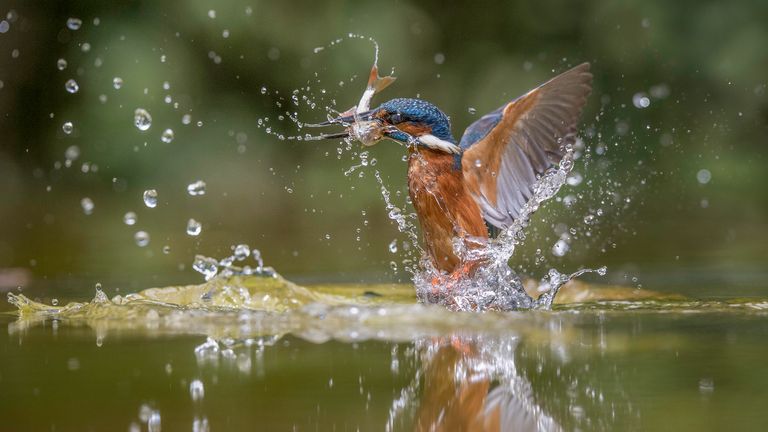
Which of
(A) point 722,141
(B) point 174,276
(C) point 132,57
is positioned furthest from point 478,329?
(A) point 722,141

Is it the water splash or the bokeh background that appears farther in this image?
the bokeh background

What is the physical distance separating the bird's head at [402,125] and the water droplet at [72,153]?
17.1 ft

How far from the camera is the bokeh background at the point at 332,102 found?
8.76 m

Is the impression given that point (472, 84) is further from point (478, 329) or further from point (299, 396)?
point (299, 396)

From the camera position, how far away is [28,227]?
877 centimetres

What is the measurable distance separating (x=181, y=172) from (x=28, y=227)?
1153 millimetres

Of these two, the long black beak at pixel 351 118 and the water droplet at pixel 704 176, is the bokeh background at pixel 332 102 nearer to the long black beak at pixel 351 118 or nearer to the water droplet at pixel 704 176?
the water droplet at pixel 704 176

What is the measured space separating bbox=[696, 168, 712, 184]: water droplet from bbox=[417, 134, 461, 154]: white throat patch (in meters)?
5.40

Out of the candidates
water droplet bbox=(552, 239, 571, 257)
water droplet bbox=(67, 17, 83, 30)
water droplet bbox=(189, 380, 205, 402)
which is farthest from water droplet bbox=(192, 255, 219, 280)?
water droplet bbox=(552, 239, 571, 257)

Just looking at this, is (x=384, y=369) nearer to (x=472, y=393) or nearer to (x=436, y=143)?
(x=472, y=393)

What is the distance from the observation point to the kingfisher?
14.4 feet

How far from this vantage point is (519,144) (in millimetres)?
4664

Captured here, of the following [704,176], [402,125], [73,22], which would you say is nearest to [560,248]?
[402,125]

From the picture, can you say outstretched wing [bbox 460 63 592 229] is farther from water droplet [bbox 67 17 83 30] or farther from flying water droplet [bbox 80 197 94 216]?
flying water droplet [bbox 80 197 94 216]
